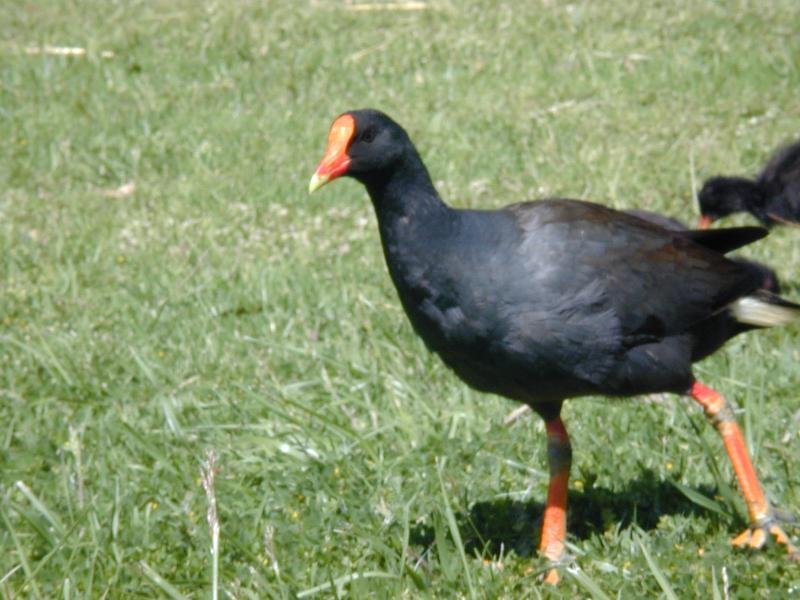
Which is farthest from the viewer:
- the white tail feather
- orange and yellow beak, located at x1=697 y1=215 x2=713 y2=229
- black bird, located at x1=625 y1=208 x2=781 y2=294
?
orange and yellow beak, located at x1=697 y1=215 x2=713 y2=229

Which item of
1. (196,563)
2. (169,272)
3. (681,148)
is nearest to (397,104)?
(681,148)

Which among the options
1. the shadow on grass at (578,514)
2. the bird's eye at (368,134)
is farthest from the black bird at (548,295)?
the shadow on grass at (578,514)

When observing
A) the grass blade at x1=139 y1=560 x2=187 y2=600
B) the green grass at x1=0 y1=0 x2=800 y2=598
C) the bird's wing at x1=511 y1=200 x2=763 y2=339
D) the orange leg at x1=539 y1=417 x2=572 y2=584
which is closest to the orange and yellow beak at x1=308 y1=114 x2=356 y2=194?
the bird's wing at x1=511 y1=200 x2=763 y2=339

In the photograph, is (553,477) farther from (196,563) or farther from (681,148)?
(681,148)

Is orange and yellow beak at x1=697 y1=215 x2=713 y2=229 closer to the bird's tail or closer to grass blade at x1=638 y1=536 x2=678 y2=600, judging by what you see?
the bird's tail

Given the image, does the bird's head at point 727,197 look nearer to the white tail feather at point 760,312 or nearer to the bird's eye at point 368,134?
the white tail feather at point 760,312

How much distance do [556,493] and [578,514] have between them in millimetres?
296

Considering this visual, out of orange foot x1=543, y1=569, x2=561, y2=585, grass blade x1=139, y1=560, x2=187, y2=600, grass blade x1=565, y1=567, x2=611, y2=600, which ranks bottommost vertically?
orange foot x1=543, y1=569, x2=561, y2=585

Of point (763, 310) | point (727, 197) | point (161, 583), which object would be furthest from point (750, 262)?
point (161, 583)

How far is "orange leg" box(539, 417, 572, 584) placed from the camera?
439 centimetres

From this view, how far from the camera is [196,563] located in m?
4.38

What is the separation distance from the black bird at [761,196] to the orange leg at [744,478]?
2.80 metres

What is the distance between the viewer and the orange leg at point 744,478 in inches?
164

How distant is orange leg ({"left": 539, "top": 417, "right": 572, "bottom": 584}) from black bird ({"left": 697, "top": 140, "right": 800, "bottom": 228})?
292 centimetres
